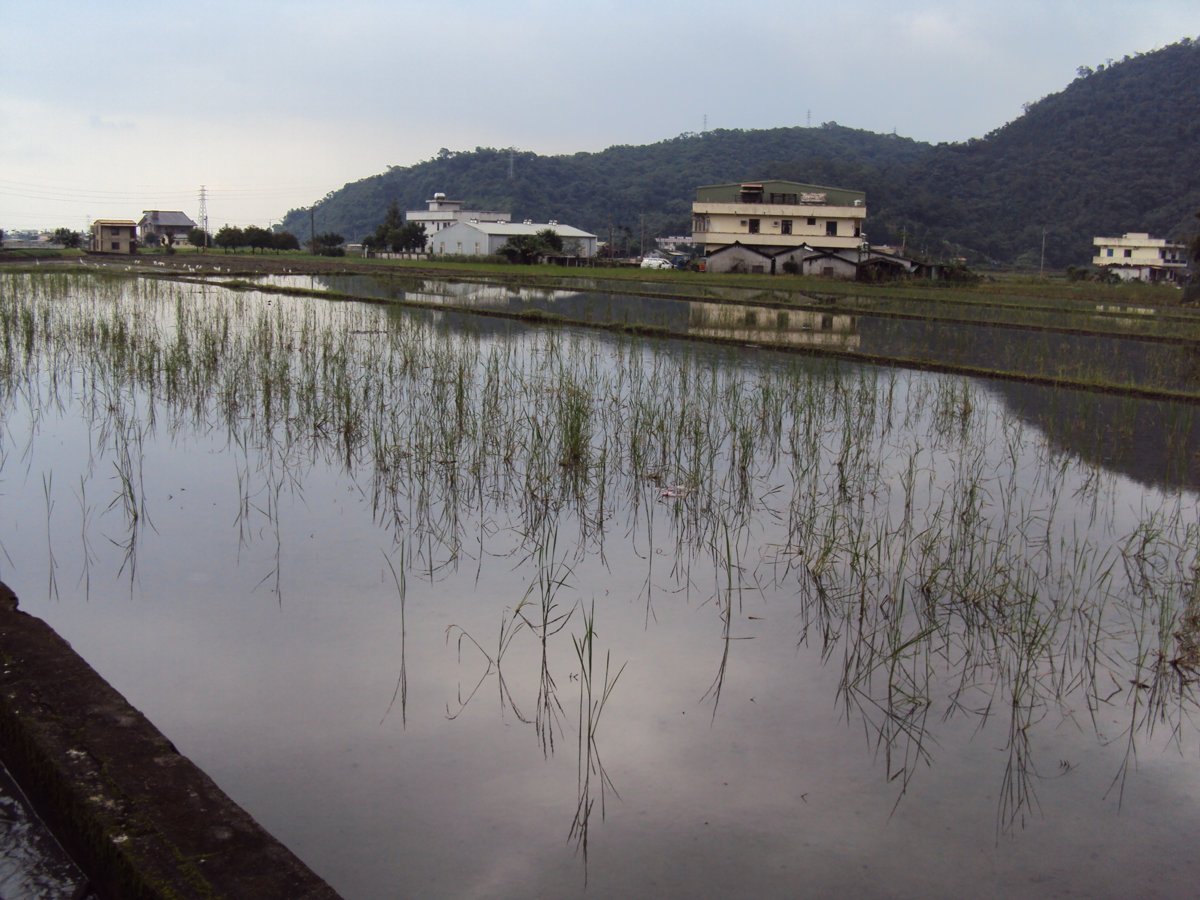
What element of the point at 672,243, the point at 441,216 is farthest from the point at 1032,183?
the point at 441,216

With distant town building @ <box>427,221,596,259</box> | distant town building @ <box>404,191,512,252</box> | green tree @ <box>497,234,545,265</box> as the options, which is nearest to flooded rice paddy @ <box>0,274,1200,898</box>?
green tree @ <box>497,234,545,265</box>

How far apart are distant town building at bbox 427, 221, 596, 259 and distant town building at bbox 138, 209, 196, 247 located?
694 inches

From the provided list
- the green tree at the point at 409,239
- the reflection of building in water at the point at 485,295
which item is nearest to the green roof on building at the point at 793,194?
the green tree at the point at 409,239

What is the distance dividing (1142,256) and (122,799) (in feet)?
179

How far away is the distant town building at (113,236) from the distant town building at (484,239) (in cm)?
1441

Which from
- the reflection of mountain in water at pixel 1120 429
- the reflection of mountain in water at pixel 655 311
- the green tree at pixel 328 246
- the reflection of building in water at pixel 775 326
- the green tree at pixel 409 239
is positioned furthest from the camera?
the green tree at pixel 409 239

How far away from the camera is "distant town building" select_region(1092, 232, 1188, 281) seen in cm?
4709

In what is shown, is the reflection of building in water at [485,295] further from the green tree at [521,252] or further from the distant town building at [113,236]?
the distant town building at [113,236]

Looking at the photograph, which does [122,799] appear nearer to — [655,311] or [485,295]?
[655,311]

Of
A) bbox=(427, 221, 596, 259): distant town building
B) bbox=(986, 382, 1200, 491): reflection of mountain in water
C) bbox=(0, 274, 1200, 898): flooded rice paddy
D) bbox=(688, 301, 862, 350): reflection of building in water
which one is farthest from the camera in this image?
bbox=(427, 221, 596, 259): distant town building

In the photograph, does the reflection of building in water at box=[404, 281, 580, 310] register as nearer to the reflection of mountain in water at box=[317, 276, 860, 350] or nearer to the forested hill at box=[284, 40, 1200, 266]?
the reflection of mountain in water at box=[317, 276, 860, 350]

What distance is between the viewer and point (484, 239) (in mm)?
53875

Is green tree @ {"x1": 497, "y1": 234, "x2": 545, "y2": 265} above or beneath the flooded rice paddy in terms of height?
above

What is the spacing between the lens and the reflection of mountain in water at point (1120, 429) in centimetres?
602
